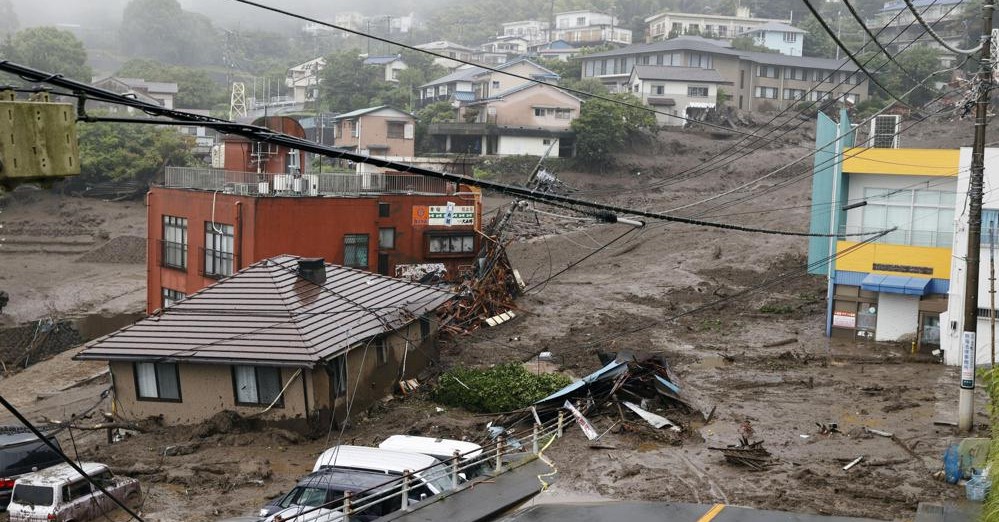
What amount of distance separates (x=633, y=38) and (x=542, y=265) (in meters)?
79.7

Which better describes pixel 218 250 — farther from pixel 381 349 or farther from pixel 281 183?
pixel 381 349

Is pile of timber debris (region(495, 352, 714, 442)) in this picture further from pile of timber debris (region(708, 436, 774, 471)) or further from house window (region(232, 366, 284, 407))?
house window (region(232, 366, 284, 407))

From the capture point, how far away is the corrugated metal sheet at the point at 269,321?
2136 centimetres

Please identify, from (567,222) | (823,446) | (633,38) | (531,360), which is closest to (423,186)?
(531,360)

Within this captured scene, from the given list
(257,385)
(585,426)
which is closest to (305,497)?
(257,385)

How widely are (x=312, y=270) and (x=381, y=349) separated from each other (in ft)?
9.22

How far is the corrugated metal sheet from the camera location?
21.4m

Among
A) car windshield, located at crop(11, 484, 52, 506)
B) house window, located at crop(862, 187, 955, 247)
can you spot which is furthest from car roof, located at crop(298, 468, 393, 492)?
house window, located at crop(862, 187, 955, 247)

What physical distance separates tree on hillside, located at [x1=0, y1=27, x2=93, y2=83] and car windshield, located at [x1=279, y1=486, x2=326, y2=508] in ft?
272

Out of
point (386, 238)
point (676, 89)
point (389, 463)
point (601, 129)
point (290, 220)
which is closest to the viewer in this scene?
point (389, 463)

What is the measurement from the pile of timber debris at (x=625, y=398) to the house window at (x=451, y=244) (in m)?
17.7

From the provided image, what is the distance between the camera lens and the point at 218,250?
112 feet

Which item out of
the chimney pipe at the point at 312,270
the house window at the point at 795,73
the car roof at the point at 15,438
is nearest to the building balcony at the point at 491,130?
the house window at the point at 795,73

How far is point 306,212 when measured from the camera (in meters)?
34.3
